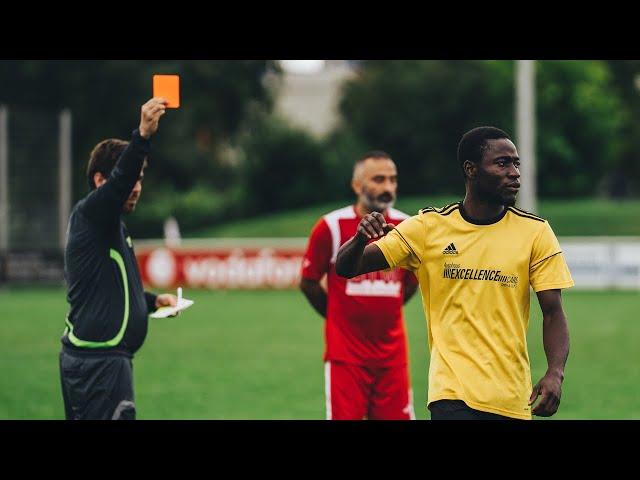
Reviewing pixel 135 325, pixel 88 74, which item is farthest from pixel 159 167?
pixel 135 325

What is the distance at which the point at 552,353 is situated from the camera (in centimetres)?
510

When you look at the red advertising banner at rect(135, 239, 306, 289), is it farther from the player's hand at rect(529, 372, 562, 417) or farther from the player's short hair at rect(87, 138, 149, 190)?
the player's hand at rect(529, 372, 562, 417)

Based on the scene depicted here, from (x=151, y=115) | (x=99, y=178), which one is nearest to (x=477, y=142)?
(x=151, y=115)

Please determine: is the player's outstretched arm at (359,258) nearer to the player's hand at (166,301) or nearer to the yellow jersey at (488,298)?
the yellow jersey at (488,298)

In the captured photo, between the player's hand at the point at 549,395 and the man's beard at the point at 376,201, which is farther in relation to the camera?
the man's beard at the point at 376,201

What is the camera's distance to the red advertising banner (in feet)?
102

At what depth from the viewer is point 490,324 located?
5.18 m

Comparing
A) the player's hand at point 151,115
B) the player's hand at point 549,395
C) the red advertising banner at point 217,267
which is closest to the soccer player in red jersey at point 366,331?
the player's hand at point 151,115

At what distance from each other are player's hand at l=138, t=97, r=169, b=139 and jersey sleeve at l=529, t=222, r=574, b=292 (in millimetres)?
1989

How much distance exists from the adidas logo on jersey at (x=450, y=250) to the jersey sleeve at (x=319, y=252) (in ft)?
8.18

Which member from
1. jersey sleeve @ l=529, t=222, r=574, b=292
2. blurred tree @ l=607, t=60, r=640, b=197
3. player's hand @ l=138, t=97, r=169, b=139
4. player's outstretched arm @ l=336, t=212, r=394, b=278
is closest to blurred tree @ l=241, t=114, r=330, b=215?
blurred tree @ l=607, t=60, r=640, b=197

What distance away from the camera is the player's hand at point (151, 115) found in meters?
5.52
